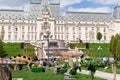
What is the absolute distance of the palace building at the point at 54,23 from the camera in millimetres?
87062

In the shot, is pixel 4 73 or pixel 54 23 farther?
pixel 54 23

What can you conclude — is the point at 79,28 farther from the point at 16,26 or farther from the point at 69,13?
the point at 16,26

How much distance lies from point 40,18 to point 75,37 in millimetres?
11331

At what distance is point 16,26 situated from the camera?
87500 millimetres

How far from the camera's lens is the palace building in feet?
286

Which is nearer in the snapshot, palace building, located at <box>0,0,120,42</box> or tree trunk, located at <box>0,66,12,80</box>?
tree trunk, located at <box>0,66,12,80</box>

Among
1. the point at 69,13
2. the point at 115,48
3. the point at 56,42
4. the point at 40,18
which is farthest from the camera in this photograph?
the point at 69,13

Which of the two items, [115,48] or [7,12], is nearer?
[115,48]

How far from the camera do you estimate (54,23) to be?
88.1m

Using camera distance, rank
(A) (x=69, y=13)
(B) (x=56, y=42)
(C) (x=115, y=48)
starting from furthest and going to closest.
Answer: (A) (x=69, y=13)
(B) (x=56, y=42)
(C) (x=115, y=48)

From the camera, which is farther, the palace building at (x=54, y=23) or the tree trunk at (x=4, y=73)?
the palace building at (x=54, y=23)

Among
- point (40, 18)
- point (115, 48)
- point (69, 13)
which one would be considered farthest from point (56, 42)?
point (69, 13)

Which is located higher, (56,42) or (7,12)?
(7,12)

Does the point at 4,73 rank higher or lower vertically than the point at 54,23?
lower
